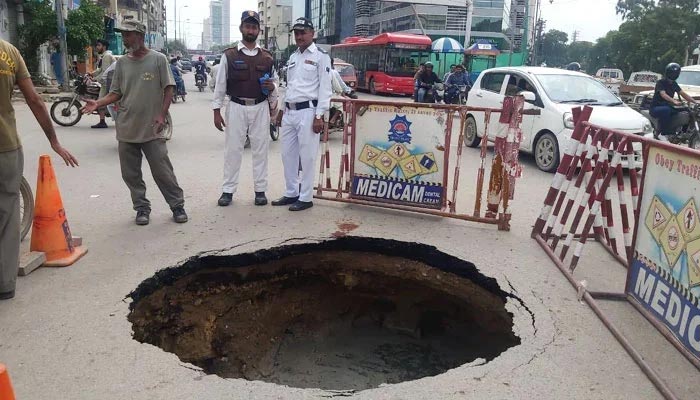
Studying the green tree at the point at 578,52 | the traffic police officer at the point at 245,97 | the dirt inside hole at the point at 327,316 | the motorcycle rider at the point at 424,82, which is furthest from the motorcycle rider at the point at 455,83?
the green tree at the point at 578,52

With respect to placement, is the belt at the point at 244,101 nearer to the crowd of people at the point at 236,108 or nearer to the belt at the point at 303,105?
the crowd of people at the point at 236,108

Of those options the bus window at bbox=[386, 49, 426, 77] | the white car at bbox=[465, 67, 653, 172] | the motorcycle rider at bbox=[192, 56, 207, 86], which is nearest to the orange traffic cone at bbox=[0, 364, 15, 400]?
the white car at bbox=[465, 67, 653, 172]

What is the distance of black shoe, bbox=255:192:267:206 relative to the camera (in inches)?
238

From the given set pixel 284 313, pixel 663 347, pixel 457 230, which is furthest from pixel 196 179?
pixel 663 347

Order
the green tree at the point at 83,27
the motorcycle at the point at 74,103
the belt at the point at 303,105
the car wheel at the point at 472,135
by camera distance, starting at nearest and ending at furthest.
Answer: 1. the belt at the point at 303,105
2. the car wheel at the point at 472,135
3. the motorcycle at the point at 74,103
4. the green tree at the point at 83,27

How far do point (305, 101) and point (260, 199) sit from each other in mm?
1191

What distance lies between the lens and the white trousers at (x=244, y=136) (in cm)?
575

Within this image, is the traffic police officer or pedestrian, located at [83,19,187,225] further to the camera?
the traffic police officer

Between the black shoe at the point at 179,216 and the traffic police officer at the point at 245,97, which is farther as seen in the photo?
the traffic police officer at the point at 245,97

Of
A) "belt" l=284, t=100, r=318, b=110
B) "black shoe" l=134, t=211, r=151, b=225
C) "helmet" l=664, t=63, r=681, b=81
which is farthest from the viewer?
"helmet" l=664, t=63, r=681, b=81

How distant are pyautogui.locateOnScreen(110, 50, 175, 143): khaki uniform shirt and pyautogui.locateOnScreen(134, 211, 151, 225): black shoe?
717mm

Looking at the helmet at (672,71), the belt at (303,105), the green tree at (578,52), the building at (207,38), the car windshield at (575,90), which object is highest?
the building at (207,38)

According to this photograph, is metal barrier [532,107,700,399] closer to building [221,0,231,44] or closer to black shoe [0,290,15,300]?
black shoe [0,290,15,300]

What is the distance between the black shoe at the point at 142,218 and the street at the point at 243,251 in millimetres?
78
